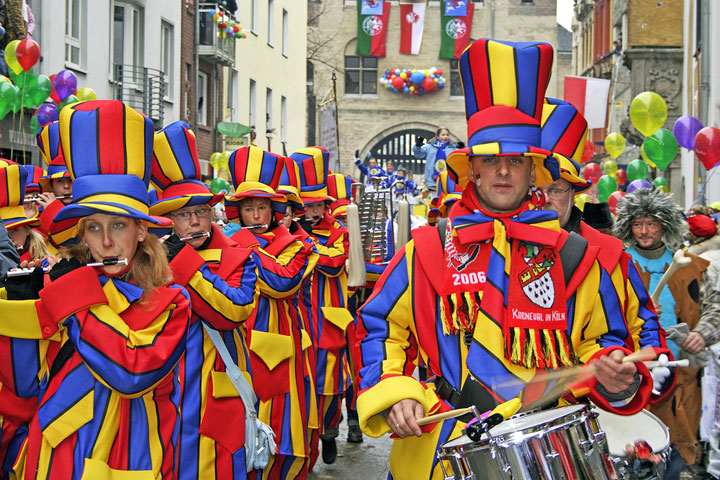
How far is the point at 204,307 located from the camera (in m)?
5.10

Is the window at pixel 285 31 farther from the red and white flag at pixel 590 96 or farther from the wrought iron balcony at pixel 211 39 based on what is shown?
the red and white flag at pixel 590 96

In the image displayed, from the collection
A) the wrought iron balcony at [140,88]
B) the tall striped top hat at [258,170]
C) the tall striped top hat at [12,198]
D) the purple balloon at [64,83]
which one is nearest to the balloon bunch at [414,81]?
the wrought iron balcony at [140,88]

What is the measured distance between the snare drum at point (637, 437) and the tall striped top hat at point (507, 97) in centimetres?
117

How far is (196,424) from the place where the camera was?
16.3 feet

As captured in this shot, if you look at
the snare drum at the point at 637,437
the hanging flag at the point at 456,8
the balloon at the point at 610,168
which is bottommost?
the snare drum at the point at 637,437

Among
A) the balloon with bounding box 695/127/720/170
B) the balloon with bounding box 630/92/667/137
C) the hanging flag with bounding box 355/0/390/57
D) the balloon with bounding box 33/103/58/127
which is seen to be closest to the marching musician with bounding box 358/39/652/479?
the balloon with bounding box 33/103/58/127

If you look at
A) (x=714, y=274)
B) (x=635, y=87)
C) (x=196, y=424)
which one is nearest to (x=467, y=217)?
(x=196, y=424)

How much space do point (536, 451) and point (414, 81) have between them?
53237 mm

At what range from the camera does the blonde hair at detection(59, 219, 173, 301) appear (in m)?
3.95

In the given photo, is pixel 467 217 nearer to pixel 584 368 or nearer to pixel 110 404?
pixel 584 368

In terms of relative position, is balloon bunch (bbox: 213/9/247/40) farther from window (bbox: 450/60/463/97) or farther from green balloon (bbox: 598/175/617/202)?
window (bbox: 450/60/463/97)

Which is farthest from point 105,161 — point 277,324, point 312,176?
point 312,176

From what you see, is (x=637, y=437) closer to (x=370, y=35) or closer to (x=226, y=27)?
(x=226, y=27)

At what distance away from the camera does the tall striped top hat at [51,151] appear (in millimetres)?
5277
